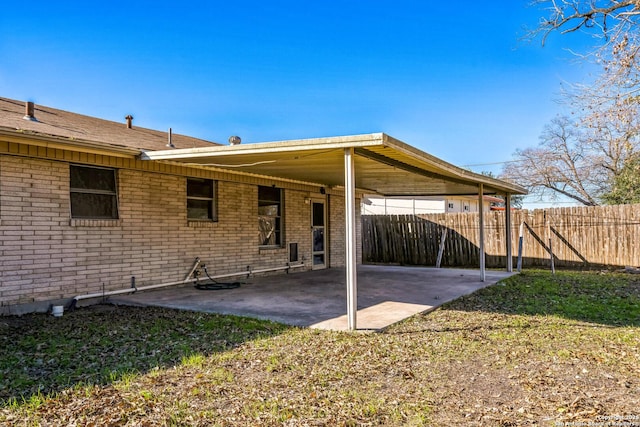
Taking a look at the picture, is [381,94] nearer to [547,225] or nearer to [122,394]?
[547,225]

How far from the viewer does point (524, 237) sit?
14328 mm

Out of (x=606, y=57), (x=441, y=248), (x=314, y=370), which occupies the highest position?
(x=606, y=57)

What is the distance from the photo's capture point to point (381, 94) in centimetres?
1823

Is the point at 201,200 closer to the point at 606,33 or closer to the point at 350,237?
the point at 350,237

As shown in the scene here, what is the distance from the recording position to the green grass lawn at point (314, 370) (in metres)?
3.17

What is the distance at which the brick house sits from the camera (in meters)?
6.30

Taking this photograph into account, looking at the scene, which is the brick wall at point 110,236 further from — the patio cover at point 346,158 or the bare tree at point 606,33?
the bare tree at point 606,33

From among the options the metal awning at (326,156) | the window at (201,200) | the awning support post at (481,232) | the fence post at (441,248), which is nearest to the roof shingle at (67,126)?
the metal awning at (326,156)

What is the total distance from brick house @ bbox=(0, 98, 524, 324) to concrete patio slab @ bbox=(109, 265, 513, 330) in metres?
0.82

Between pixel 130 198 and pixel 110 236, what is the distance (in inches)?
30.8

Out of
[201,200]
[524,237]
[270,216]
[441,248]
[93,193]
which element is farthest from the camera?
[441,248]

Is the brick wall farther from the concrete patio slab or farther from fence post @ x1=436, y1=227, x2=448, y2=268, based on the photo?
fence post @ x1=436, y1=227, x2=448, y2=268

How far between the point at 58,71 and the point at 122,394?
11097 mm

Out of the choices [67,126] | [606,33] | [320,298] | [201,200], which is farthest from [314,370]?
[606,33]
